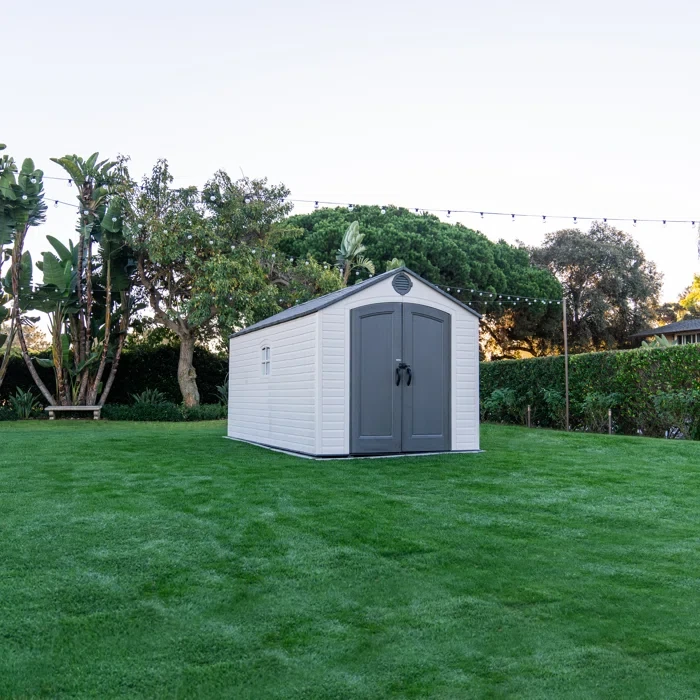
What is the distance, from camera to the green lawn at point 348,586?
2469 mm

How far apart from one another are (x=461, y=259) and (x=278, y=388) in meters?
17.1

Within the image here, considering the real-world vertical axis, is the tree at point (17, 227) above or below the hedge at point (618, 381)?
above

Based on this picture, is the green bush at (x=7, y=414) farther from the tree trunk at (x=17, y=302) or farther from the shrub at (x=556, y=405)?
the shrub at (x=556, y=405)

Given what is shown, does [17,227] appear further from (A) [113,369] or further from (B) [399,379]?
(B) [399,379]

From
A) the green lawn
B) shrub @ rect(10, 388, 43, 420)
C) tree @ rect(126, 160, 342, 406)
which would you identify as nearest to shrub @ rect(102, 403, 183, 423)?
tree @ rect(126, 160, 342, 406)

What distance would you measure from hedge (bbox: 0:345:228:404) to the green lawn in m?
12.5

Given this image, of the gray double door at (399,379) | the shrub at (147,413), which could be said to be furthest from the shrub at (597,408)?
the shrub at (147,413)

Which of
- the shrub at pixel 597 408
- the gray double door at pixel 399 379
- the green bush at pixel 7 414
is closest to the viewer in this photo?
the gray double door at pixel 399 379

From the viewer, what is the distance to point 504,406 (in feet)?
55.4

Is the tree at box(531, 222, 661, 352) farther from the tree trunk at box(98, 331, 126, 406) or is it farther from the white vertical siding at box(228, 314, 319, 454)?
the white vertical siding at box(228, 314, 319, 454)

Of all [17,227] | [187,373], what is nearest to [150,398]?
[187,373]

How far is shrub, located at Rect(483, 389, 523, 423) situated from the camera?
16.5 meters

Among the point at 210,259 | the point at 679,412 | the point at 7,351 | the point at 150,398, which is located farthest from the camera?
the point at 150,398

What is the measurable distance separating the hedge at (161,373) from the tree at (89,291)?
99 centimetres
